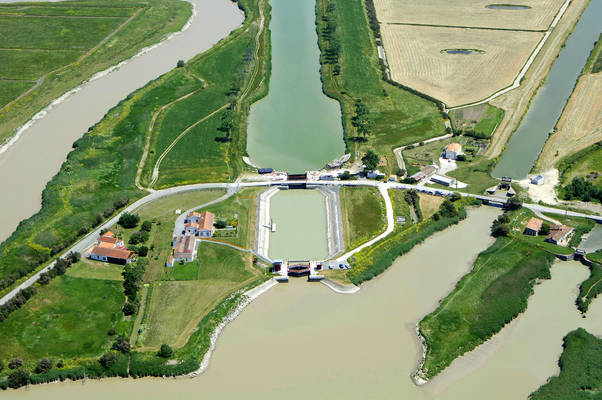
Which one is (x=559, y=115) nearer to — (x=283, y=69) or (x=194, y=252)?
(x=283, y=69)

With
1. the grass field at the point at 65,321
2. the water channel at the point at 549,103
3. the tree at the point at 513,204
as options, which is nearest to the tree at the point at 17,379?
the grass field at the point at 65,321

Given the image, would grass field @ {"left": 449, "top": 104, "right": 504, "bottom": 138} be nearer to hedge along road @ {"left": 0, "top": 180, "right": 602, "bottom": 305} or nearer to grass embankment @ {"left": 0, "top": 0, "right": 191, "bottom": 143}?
hedge along road @ {"left": 0, "top": 180, "right": 602, "bottom": 305}

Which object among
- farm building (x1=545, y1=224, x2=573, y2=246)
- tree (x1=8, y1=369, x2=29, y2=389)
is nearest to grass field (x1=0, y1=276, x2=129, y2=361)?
tree (x1=8, y1=369, x2=29, y2=389)

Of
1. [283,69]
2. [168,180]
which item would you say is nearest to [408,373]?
[168,180]

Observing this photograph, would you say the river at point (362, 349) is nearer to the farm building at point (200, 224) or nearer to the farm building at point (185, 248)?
the farm building at point (185, 248)

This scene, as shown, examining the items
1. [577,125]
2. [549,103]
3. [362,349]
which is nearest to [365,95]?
[549,103]

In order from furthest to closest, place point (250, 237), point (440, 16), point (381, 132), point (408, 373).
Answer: point (440, 16) → point (381, 132) → point (250, 237) → point (408, 373)
